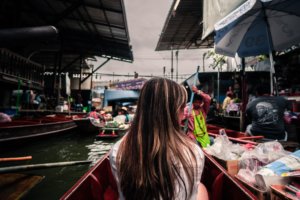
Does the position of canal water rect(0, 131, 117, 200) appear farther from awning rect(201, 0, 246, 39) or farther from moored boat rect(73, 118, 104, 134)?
awning rect(201, 0, 246, 39)

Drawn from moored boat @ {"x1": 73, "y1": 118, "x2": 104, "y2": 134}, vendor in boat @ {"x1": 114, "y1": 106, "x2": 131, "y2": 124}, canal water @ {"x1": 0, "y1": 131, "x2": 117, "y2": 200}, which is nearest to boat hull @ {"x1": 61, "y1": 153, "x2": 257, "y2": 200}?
canal water @ {"x1": 0, "y1": 131, "x2": 117, "y2": 200}

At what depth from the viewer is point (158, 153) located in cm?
118

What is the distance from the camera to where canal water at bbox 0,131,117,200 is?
390 cm

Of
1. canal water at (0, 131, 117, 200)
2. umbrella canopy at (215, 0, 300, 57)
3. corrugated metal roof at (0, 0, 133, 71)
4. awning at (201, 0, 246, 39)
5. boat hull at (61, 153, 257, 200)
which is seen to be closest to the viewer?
boat hull at (61, 153, 257, 200)

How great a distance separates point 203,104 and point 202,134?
0.57 meters

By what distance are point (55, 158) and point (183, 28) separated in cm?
935

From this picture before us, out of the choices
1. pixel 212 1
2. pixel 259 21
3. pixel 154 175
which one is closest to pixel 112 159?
pixel 154 175

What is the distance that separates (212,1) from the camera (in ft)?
19.0

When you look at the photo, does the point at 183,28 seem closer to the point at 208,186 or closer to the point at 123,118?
the point at 123,118

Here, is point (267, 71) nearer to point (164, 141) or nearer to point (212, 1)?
point (212, 1)

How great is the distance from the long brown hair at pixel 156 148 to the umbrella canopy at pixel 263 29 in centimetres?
363

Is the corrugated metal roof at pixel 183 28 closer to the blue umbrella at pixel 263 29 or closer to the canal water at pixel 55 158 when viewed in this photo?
the blue umbrella at pixel 263 29

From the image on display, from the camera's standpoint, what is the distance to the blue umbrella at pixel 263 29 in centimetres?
439

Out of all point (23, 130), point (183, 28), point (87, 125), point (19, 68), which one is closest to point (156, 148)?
point (23, 130)
